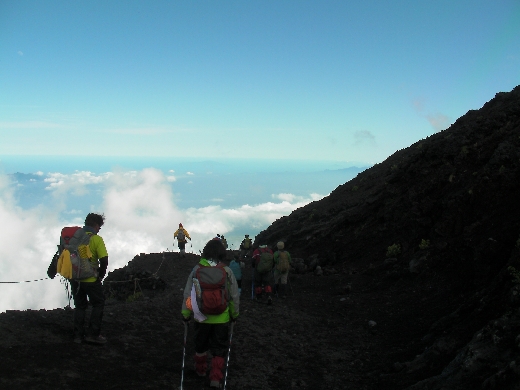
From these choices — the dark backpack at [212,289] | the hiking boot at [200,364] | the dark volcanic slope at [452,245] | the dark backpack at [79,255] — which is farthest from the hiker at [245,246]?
the dark backpack at [212,289]

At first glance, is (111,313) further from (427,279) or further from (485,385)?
(427,279)

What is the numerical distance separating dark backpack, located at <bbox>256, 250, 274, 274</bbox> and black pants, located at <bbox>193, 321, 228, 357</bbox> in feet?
23.0

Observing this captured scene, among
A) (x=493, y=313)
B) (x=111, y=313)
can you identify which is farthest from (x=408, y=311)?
(x=111, y=313)

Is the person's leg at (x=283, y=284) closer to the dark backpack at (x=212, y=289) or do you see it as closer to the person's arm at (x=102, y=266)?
the person's arm at (x=102, y=266)

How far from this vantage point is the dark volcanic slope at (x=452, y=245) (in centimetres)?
552

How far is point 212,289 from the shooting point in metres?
5.53

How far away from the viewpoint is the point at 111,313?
30.3 feet

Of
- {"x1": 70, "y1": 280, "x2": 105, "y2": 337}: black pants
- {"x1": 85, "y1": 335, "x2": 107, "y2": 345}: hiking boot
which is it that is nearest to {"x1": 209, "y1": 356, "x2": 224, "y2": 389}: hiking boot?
{"x1": 85, "y1": 335, "x2": 107, "y2": 345}: hiking boot

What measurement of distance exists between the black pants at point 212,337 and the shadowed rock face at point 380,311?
2.07ft

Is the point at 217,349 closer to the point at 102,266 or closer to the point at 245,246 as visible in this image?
the point at 102,266

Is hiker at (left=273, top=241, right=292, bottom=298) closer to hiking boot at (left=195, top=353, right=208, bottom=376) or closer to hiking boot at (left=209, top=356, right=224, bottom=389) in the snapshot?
hiking boot at (left=195, top=353, right=208, bottom=376)

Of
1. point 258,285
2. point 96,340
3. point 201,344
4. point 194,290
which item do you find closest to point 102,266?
point 96,340

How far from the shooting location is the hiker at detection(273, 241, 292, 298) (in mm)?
12875

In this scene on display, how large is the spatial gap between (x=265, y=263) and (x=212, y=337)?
283 inches
